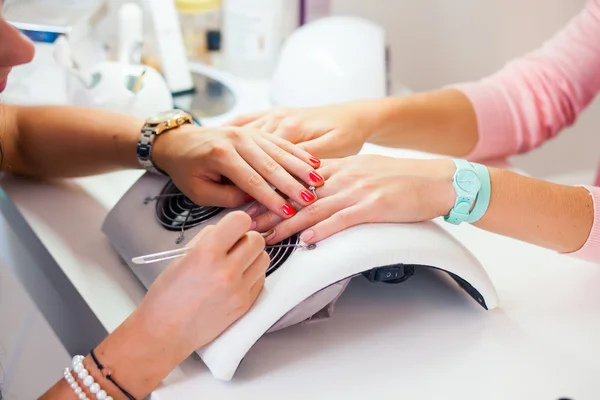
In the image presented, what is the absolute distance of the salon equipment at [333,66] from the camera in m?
1.18

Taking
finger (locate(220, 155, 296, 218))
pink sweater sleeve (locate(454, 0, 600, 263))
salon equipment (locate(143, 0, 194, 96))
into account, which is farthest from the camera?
salon equipment (locate(143, 0, 194, 96))

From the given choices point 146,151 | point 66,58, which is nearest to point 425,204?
point 146,151

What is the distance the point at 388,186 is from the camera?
2.50 feet

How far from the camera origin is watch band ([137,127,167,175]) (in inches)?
35.6

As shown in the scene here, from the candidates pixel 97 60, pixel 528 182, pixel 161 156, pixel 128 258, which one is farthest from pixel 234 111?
pixel 528 182

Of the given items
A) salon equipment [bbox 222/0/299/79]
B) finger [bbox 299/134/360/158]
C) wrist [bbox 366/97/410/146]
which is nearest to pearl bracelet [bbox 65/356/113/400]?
finger [bbox 299/134/360/158]

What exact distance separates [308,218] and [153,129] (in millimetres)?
294

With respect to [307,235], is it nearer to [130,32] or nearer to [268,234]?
[268,234]

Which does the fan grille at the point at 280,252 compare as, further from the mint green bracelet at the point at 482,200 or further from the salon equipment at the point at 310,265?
the mint green bracelet at the point at 482,200

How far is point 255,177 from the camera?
0.78 m

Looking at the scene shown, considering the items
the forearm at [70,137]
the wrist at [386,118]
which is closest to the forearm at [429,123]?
the wrist at [386,118]

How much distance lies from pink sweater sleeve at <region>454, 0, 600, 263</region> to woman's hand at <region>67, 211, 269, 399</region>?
0.59 metres

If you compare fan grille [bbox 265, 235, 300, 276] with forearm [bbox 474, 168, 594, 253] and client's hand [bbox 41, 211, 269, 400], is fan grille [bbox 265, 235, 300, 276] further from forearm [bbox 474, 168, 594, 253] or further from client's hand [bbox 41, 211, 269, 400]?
forearm [bbox 474, 168, 594, 253]

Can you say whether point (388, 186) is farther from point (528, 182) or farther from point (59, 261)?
point (59, 261)
